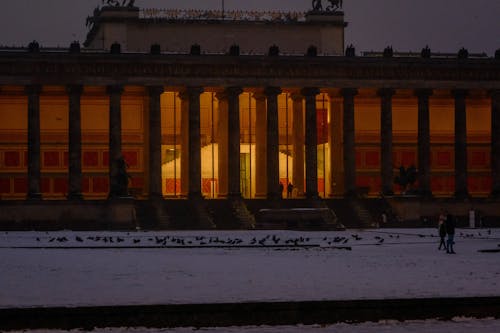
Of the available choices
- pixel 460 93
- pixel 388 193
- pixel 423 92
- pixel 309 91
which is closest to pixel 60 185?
pixel 309 91

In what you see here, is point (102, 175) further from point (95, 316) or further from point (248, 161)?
point (95, 316)

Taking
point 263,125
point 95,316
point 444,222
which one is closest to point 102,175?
point 263,125

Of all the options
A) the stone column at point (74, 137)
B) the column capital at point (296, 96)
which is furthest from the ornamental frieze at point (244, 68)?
the column capital at point (296, 96)

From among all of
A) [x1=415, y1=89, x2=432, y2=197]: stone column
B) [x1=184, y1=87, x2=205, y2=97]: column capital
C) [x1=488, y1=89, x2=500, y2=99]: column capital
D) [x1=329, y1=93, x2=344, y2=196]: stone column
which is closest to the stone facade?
[x1=329, y1=93, x2=344, y2=196]: stone column

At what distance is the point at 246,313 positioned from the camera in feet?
65.6

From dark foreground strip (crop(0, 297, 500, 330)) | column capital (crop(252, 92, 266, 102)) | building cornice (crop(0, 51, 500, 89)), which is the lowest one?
dark foreground strip (crop(0, 297, 500, 330))

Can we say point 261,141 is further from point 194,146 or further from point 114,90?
point 114,90

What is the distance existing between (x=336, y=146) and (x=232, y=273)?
62403 millimetres

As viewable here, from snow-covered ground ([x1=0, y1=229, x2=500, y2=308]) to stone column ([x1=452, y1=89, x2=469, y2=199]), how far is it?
3916cm

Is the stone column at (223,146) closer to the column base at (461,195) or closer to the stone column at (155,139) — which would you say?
the stone column at (155,139)

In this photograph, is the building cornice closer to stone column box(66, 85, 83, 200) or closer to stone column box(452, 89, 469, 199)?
stone column box(66, 85, 83, 200)

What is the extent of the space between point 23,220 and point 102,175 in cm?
1306

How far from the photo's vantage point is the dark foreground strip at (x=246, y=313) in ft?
63.4

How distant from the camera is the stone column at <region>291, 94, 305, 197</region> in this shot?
88.8 metres
